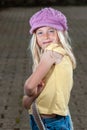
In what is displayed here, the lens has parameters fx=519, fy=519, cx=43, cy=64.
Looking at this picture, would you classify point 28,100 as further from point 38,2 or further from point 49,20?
point 38,2

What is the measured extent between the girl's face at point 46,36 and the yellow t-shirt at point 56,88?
0.11 feet

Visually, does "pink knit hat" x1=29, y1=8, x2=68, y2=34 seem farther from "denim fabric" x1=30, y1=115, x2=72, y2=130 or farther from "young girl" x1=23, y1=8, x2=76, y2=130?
"denim fabric" x1=30, y1=115, x2=72, y2=130

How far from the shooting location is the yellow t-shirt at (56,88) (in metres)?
2.71

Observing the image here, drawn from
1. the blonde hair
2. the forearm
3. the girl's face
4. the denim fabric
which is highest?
the girl's face

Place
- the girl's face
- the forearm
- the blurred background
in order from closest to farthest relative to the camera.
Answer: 1. the forearm
2. the girl's face
3. the blurred background

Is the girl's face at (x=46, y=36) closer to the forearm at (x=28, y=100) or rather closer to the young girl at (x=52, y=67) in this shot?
the young girl at (x=52, y=67)

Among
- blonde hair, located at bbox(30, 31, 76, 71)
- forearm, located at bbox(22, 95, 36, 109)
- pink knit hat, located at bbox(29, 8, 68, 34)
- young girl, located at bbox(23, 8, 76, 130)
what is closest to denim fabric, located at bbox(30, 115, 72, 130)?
young girl, located at bbox(23, 8, 76, 130)

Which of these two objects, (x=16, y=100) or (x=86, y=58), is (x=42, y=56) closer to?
(x=16, y=100)

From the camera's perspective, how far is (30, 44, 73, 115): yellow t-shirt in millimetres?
2713

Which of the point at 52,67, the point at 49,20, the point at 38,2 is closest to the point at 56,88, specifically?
the point at 52,67

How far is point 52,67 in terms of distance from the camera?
2699 millimetres

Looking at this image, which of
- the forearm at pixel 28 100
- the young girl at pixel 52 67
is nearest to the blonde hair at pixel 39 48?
the young girl at pixel 52 67

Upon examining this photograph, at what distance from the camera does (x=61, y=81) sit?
2.73 meters

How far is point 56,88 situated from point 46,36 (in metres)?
0.28
